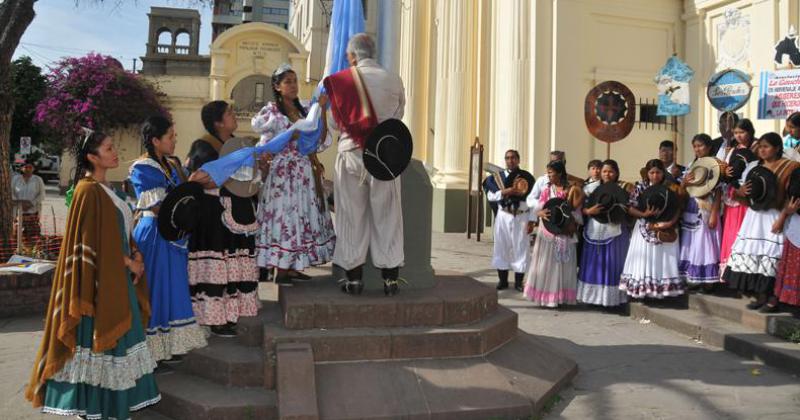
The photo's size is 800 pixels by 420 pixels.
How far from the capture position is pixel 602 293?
6832 millimetres

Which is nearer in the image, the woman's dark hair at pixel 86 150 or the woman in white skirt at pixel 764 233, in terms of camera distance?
the woman's dark hair at pixel 86 150

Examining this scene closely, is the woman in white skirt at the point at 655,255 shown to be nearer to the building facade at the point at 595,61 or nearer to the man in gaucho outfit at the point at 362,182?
the man in gaucho outfit at the point at 362,182

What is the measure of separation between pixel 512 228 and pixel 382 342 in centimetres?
431

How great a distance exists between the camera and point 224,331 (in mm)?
4398

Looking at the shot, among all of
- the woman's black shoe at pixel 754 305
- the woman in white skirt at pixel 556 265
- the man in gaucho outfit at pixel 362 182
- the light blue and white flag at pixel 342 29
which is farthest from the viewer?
the woman in white skirt at pixel 556 265

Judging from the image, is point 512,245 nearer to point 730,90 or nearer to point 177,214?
point 730,90

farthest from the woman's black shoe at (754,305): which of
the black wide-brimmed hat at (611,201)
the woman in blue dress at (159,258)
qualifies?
the woman in blue dress at (159,258)

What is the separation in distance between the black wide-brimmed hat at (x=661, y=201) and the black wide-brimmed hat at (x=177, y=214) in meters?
4.71

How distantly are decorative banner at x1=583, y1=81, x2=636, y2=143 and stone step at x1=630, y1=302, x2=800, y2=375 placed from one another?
2.33m

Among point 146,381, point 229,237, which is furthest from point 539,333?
point 146,381

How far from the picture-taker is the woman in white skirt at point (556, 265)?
6.91 metres

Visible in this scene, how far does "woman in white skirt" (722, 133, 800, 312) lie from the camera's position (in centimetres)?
539

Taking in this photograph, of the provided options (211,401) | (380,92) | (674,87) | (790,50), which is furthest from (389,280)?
(790,50)

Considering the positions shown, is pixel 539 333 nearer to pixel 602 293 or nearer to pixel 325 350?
pixel 602 293
